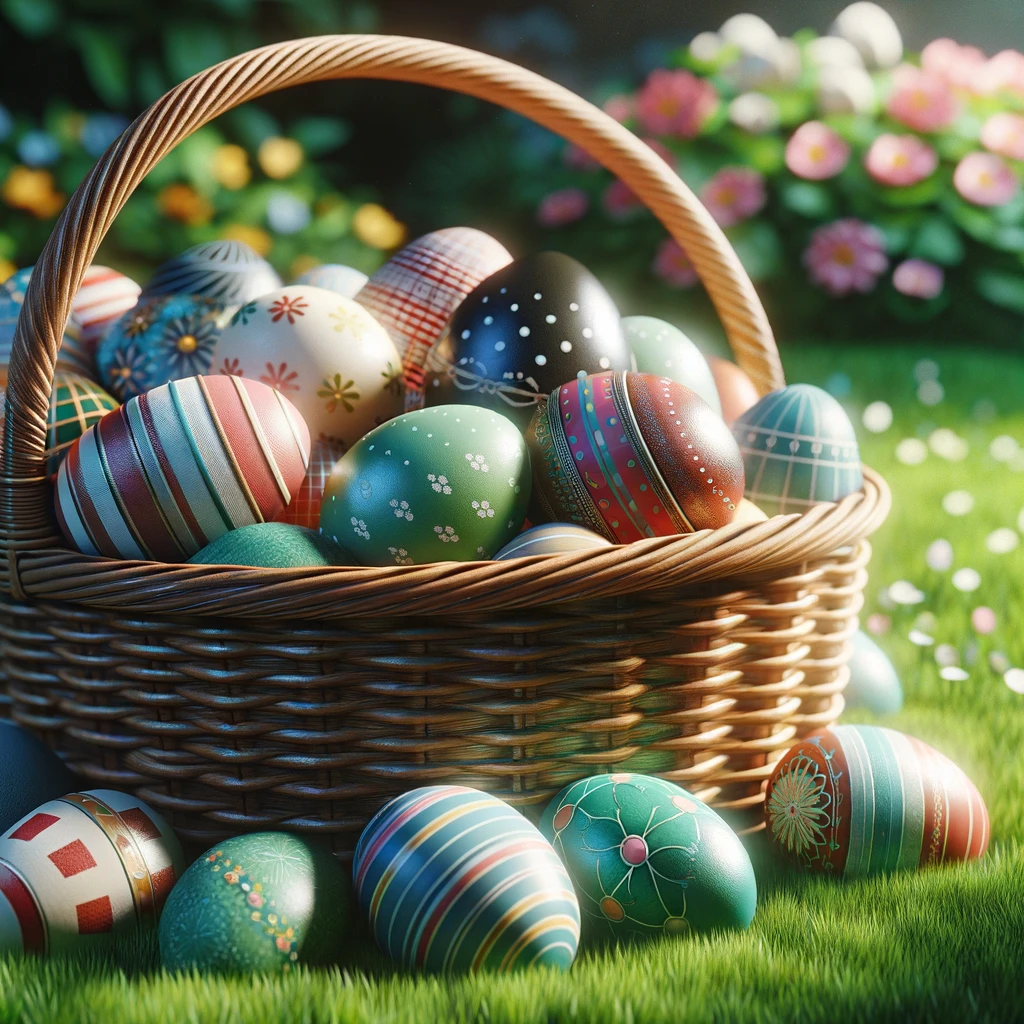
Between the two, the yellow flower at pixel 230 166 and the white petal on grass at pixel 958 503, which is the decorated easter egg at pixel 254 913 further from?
the yellow flower at pixel 230 166

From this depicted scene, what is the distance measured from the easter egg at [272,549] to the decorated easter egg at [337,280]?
0.68 meters

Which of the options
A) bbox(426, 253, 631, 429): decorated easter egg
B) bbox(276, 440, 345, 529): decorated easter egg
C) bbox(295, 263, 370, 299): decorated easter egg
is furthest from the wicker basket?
bbox(295, 263, 370, 299): decorated easter egg

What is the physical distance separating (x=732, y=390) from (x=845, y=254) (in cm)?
243

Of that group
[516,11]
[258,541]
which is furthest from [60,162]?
[258,541]

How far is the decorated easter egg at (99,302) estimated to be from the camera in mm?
1902

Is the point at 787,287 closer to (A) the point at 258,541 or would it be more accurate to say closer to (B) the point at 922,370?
(B) the point at 922,370

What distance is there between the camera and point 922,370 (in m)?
3.94

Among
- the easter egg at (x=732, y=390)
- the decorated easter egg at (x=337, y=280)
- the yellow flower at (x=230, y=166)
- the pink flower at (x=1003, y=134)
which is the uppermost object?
the pink flower at (x=1003, y=134)

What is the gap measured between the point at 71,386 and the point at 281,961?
954 mm

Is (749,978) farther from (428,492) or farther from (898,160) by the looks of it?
(898,160)

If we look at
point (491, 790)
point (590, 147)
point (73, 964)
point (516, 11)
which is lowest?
point (73, 964)

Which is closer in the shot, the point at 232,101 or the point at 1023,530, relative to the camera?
the point at 232,101

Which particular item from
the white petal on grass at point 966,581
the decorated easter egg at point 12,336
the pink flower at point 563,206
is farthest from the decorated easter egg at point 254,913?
the pink flower at point 563,206

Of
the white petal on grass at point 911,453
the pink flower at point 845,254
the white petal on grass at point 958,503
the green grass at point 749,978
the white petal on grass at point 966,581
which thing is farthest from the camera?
the pink flower at point 845,254
